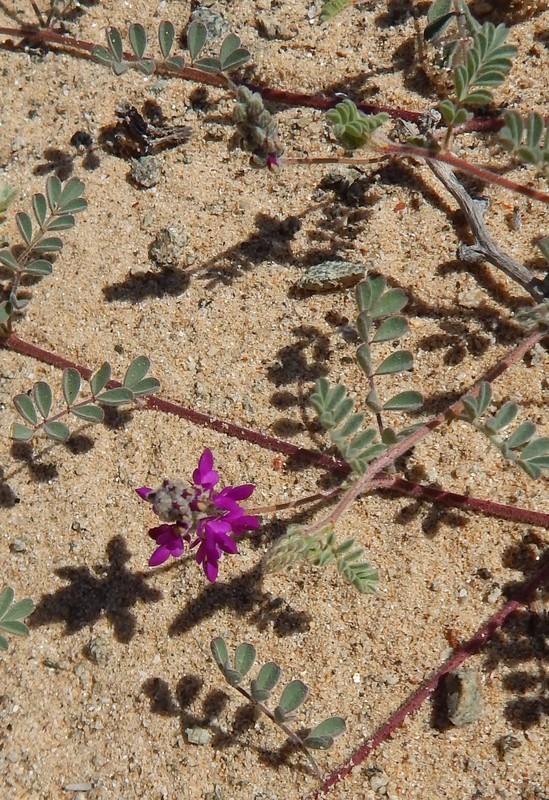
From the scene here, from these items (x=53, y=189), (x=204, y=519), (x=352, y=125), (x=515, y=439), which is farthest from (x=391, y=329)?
(x=53, y=189)

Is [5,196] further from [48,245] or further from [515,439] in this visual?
[515,439]

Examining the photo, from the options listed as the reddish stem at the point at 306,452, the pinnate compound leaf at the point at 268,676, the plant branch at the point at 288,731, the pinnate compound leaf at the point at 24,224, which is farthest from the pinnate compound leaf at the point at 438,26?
the plant branch at the point at 288,731

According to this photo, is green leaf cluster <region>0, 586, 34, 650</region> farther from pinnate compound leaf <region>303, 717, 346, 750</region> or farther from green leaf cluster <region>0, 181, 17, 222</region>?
green leaf cluster <region>0, 181, 17, 222</region>

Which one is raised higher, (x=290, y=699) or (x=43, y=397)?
(x=43, y=397)

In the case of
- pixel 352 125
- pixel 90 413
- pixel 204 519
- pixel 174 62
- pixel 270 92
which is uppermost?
pixel 174 62

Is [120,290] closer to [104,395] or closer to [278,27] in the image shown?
[104,395]

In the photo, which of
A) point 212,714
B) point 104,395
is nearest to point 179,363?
point 104,395

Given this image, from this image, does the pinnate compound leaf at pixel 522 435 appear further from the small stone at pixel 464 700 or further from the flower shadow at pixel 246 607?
the flower shadow at pixel 246 607

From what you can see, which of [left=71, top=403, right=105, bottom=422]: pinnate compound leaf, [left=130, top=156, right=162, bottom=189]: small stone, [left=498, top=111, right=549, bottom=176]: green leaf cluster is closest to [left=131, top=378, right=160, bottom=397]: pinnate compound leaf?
[left=71, top=403, right=105, bottom=422]: pinnate compound leaf
